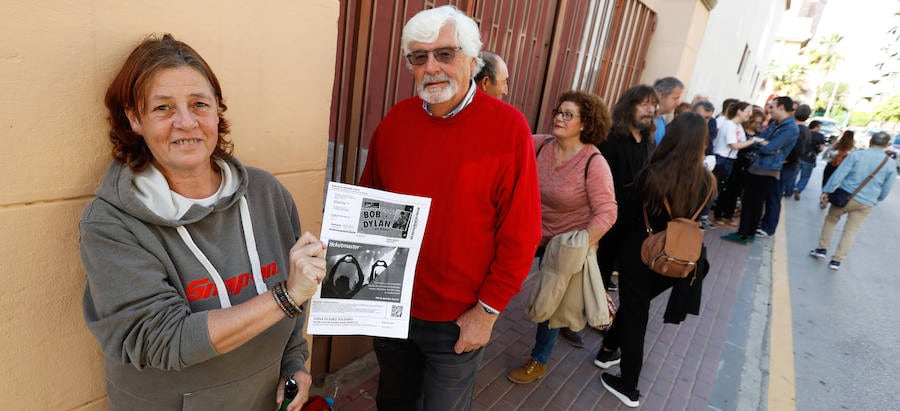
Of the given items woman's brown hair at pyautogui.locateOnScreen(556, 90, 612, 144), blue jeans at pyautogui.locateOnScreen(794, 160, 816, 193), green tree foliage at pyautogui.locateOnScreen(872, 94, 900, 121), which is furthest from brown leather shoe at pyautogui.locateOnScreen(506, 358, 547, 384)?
green tree foliage at pyautogui.locateOnScreen(872, 94, 900, 121)

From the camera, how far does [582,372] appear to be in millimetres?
3197

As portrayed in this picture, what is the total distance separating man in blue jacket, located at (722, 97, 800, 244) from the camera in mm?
6102

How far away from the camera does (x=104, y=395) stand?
1.50 m

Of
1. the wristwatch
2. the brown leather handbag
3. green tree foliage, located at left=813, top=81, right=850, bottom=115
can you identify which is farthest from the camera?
green tree foliage, located at left=813, top=81, right=850, bottom=115

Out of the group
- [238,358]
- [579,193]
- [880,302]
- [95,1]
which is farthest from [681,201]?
[880,302]

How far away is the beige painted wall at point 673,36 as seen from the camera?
6.60 metres

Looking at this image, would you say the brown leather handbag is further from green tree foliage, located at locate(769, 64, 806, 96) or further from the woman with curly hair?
green tree foliage, located at locate(769, 64, 806, 96)

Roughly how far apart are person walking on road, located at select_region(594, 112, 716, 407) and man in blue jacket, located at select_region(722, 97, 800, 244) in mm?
4518

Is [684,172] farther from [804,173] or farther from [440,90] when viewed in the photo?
[804,173]

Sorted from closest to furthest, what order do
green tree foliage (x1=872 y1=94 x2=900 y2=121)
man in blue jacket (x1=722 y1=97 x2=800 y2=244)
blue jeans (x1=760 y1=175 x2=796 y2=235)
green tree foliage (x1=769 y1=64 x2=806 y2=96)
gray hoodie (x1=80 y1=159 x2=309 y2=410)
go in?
gray hoodie (x1=80 y1=159 x2=309 y2=410)
man in blue jacket (x1=722 y1=97 x2=800 y2=244)
blue jeans (x1=760 y1=175 x2=796 y2=235)
green tree foliage (x1=872 y1=94 x2=900 y2=121)
green tree foliage (x1=769 y1=64 x2=806 y2=96)

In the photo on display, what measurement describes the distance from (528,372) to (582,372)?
0.48m

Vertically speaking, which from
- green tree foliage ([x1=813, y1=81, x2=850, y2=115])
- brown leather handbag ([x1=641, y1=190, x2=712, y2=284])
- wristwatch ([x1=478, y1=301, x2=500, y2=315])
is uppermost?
green tree foliage ([x1=813, y1=81, x2=850, y2=115])

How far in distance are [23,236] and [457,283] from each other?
1.33 meters

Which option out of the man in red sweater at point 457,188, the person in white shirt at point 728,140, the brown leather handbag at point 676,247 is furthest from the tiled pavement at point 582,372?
the person in white shirt at point 728,140
